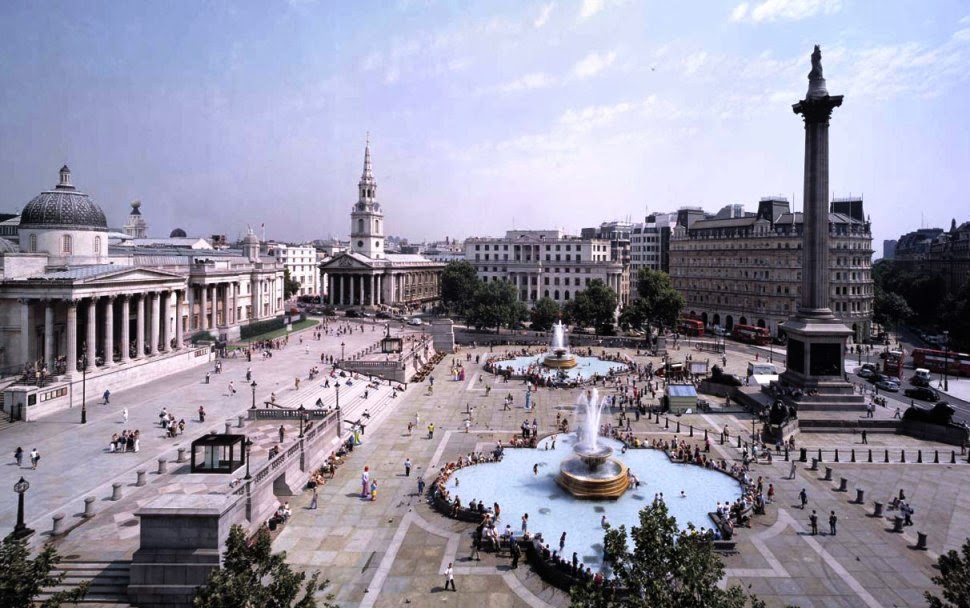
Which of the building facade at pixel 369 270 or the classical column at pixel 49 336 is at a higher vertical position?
the building facade at pixel 369 270

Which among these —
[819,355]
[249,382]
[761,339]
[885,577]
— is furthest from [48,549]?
[761,339]

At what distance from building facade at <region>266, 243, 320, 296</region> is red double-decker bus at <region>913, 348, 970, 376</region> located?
124332 mm

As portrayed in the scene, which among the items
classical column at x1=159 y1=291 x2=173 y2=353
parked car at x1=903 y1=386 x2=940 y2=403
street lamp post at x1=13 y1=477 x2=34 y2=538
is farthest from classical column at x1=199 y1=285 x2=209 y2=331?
parked car at x1=903 y1=386 x2=940 y2=403

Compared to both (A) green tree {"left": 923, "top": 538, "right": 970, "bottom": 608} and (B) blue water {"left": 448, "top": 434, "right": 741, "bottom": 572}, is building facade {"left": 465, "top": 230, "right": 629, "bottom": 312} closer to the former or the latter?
(B) blue water {"left": 448, "top": 434, "right": 741, "bottom": 572}

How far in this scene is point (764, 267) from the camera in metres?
91.2

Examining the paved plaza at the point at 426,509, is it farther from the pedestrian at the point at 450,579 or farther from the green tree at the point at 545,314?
the green tree at the point at 545,314

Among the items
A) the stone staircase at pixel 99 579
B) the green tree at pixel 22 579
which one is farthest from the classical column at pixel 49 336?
the green tree at pixel 22 579

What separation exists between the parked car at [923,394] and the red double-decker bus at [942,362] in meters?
11.6

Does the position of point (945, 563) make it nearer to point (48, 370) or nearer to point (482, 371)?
point (482, 371)

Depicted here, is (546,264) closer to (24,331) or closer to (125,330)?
(125,330)

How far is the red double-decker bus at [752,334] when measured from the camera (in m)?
82.9

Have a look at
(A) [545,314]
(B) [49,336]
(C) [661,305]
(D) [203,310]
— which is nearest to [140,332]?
(B) [49,336]

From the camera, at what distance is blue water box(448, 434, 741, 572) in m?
25.7

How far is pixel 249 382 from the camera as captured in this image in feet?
168
